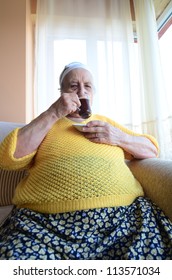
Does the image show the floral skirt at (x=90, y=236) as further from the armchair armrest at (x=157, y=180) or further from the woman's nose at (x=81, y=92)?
the woman's nose at (x=81, y=92)

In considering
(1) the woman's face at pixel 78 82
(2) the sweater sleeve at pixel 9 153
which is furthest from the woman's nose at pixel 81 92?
(2) the sweater sleeve at pixel 9 153

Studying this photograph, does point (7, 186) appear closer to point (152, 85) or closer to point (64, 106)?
point (64, 106)

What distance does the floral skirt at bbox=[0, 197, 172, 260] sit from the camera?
50 cm

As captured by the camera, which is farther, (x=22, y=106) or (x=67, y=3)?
(x=67, y=3)

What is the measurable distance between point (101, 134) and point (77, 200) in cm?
31

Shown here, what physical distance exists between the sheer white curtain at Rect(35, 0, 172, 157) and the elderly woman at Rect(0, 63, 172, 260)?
31.8 inches

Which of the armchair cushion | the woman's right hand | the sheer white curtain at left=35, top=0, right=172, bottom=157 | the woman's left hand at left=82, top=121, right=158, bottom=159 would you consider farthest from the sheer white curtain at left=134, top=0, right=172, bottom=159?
the armchair cushion

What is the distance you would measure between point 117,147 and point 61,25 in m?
1.38

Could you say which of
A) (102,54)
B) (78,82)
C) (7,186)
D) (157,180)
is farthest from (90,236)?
(102,54)

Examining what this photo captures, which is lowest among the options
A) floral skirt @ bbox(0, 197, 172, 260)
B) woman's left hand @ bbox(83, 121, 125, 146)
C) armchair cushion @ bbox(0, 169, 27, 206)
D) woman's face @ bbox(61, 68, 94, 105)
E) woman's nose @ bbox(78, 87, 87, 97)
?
floral skirt @ bbox(0, 197, 172, 260)

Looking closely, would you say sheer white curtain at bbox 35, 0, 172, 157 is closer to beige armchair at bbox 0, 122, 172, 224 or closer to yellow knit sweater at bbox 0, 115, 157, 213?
beige armchair at bbox 0, 122, 172, 224

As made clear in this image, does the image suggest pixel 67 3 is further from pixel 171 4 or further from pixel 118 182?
pixel 118 182
